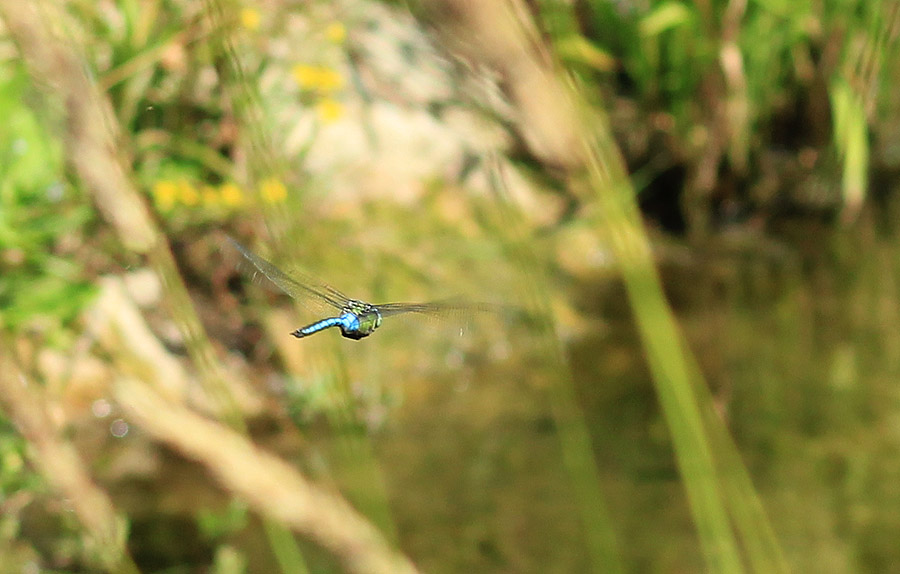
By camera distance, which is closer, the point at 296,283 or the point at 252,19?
the point at 296,283

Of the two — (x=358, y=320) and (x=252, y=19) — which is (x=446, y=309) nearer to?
(x=358, y=320)

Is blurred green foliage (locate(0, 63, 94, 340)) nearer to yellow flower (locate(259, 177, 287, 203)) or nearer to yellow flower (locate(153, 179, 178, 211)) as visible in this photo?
yellow flower (locate(153, 179, 178, 211))

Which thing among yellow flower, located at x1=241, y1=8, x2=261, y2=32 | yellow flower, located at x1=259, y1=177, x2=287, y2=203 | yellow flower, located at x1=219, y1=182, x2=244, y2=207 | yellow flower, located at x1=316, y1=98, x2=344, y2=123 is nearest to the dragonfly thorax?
yellow flower, located at x1=259, y1=177, x2=287, y2=203

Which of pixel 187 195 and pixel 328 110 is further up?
pixel 328 110

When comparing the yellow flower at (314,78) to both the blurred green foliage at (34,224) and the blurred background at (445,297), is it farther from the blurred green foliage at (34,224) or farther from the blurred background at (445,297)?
the blurred green foliage at (34,224)

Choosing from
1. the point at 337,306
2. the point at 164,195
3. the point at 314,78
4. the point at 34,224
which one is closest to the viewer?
the point at 337,306

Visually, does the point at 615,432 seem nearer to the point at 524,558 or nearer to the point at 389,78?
the point at 524,558

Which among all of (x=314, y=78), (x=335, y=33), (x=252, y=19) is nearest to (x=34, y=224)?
(x=252, y=19)
